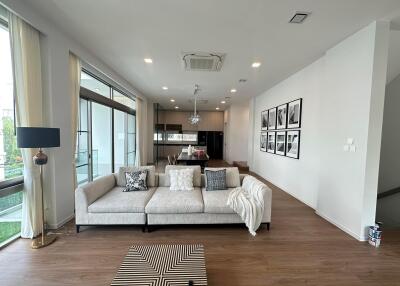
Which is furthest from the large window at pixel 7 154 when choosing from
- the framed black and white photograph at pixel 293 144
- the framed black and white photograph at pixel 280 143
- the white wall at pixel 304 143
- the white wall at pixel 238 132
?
the white wall at pixel 238 132

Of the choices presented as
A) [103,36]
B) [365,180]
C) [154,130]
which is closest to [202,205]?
[365,180]

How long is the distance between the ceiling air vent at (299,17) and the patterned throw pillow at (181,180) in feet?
9.89

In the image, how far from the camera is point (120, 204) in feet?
9.73

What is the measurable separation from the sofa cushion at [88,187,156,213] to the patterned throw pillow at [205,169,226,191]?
3.90 feet

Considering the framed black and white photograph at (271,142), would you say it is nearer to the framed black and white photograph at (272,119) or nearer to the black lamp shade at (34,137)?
the framed black and white photograph at (272,119)

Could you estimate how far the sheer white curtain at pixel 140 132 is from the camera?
772cm

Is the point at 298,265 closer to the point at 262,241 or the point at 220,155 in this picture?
the point at 262,241

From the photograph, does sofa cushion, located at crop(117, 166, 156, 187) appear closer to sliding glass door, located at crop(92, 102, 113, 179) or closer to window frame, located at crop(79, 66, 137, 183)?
window frame, located at crop(79, 66, 137, 183)

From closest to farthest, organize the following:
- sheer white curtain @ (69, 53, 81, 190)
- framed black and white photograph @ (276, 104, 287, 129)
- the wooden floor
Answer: the wooden floor
sheer white curtain @ (69, 53, 81, 190)
framed black and white photograph @ (276, 104, 287, 129)

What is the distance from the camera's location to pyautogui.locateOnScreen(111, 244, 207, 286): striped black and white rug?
1.63m

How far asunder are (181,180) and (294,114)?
3336mm

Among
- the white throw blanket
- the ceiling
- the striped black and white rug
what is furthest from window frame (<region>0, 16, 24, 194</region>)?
the white throw blanket

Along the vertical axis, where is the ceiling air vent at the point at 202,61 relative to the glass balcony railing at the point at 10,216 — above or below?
above

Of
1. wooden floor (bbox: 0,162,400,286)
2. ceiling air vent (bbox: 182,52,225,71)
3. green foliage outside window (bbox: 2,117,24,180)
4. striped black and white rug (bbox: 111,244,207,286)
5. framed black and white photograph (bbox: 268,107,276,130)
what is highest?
ceiling air vent (bbox: 182,52,225,71)
